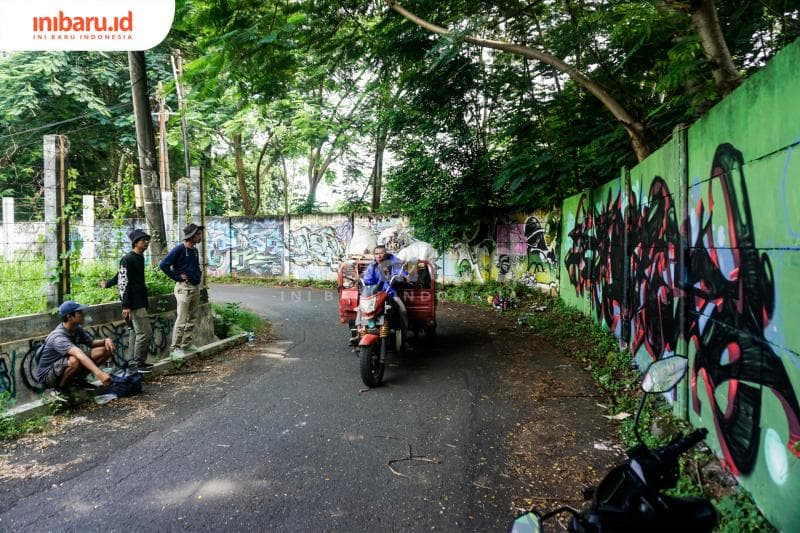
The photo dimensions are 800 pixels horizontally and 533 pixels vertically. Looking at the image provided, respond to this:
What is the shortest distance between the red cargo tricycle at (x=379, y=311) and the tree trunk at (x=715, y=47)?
414 cm

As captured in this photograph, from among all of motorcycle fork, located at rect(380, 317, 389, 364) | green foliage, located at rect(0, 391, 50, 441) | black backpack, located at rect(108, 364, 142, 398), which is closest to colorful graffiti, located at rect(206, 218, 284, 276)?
black backpack, located at rect(108, 364, 142, 398)

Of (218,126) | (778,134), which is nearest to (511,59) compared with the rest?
(778,134)

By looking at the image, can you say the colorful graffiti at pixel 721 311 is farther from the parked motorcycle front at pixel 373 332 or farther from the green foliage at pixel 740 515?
the parked motorcycle front at pixel 373 332

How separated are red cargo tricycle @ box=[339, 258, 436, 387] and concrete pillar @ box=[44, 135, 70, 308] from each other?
3422 mm

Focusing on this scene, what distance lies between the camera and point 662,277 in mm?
4691

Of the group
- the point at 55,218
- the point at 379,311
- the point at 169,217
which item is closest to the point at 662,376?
the point at 379,311

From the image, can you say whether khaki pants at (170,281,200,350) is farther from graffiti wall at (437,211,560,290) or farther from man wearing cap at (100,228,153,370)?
graffiti wall at (437,211,560,290)

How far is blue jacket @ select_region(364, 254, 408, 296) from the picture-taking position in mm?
6227

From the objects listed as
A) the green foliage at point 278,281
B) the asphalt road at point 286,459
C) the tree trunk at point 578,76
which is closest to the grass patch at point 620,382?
the asphalt road at point 286,459

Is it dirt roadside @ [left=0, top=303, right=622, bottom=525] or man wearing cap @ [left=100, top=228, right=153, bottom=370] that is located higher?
man wearing cap @ [left=100, top=228, right=153, bottom=370]

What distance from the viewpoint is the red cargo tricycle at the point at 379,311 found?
18.6 feet

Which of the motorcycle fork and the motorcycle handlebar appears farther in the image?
the motorcycle fork

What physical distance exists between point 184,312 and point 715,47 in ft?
23.3

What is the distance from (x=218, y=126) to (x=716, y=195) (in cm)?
1890
